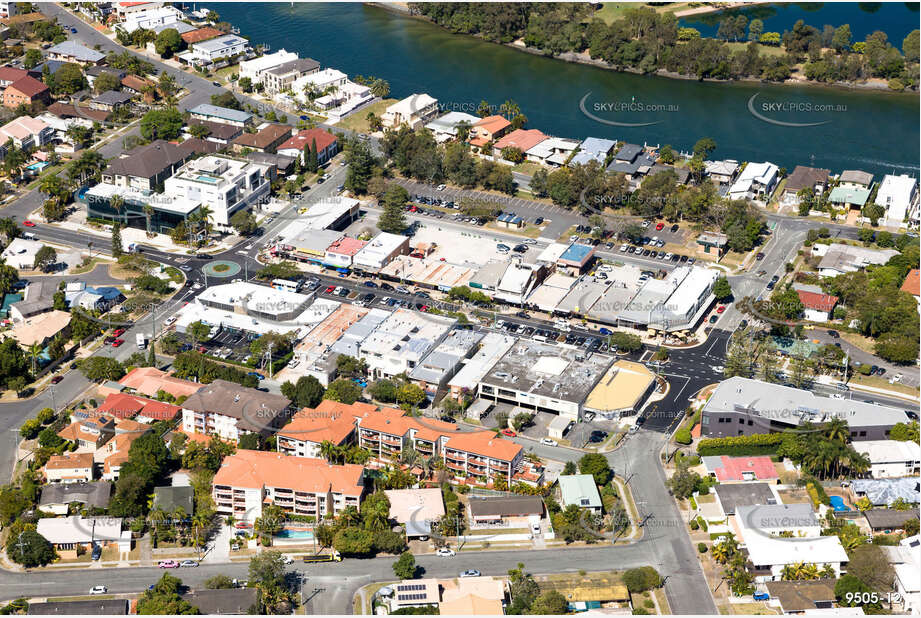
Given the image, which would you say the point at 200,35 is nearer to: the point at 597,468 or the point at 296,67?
the point at 296,67

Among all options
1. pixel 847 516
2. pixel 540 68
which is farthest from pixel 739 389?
pixel 540 68

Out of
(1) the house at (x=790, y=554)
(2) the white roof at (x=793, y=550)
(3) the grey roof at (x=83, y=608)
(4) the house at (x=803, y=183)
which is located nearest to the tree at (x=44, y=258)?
(3) the grey roof at (x=83, y=608)

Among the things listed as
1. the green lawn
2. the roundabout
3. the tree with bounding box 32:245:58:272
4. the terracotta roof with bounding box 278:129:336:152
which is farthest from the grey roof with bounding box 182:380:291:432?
the green lawn

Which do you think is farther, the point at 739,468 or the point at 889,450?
the point at 889,450

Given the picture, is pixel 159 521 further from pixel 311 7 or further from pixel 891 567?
pixel 311 7

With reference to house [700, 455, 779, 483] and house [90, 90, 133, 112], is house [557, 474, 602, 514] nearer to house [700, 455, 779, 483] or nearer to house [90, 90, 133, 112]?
house [700, 455, 779, 483]

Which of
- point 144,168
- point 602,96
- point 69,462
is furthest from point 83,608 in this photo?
point 602,96
